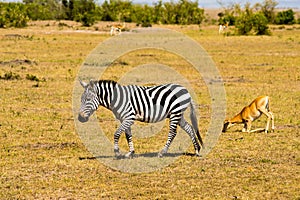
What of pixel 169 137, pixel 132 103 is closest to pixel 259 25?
pixel 169 137

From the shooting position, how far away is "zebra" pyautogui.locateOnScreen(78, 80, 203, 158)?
9.34 meters

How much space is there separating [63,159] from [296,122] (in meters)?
5.64

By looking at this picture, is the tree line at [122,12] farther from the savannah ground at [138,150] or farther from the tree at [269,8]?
the savannah ground at [138,150]

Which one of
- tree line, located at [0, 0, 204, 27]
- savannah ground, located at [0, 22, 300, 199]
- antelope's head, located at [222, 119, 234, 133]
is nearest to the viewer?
savannah ground, located at [0, 22, 300, 199]

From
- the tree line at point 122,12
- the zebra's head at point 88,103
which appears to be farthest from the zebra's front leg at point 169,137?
the tree line at point 122,12

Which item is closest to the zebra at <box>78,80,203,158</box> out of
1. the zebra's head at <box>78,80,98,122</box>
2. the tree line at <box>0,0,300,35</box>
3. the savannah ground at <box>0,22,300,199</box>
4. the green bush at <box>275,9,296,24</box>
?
the zebra's head at <box>78,80,98,122</box>

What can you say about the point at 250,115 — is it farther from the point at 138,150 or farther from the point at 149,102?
the point at 149,102

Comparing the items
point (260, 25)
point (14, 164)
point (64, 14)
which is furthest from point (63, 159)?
point (64, 14)

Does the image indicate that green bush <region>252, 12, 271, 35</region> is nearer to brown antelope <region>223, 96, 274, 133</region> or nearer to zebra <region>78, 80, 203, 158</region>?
brown antelope <region>223, 96, 274, 133</region>

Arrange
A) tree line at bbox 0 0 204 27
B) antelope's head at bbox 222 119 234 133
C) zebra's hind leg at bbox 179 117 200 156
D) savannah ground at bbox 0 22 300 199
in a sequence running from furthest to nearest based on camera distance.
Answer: tree line at bbox 0 0 204 27, antelope's head at bbox 222 119 234 133, zebra's hind leg at bbox 179 117 200 156, savannah ground at bbox 0 22 300 199

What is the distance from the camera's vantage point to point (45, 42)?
35875 mm

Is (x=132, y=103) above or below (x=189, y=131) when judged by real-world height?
above

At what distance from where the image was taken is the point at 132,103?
9.42m

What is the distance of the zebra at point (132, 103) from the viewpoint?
9.34 m
